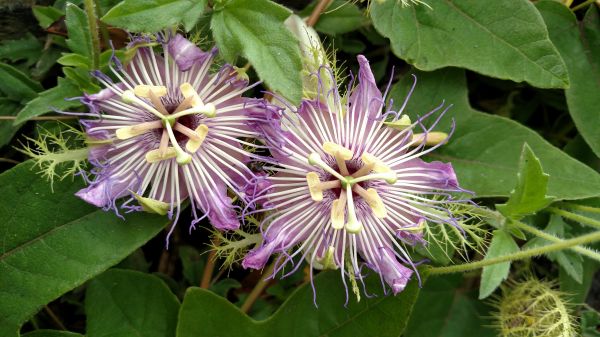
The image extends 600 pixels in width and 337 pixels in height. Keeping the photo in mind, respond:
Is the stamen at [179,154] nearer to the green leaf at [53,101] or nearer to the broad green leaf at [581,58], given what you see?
the green leaf at [53,101]

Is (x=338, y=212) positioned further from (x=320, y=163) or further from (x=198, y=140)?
(x=198, y=140)

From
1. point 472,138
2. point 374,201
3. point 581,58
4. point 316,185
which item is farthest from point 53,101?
point 581,58

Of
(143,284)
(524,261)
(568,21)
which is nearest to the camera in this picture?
(143,284)

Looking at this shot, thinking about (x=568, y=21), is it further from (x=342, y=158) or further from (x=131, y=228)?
(x=131, y=228)

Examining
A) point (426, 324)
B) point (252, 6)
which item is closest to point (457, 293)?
point (426, 324)

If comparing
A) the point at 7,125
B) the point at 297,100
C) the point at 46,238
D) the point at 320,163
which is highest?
the point at 297,100

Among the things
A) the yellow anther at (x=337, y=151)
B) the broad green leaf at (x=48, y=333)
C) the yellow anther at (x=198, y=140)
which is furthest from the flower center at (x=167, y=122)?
the broad green leaf at (x=48, y=333)
